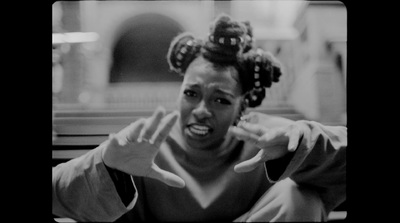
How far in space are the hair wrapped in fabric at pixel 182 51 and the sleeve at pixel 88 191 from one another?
299mm

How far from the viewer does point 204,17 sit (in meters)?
1.26

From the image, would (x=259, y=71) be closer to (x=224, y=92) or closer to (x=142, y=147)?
(x=224, y=92)

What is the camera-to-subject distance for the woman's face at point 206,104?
3.87ft

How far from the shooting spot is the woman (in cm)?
115

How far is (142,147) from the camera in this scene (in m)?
1.01

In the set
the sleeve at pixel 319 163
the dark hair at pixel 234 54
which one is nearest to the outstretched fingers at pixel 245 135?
the sleeve at pixel 319 163

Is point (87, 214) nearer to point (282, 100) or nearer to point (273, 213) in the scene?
point (273, 213)

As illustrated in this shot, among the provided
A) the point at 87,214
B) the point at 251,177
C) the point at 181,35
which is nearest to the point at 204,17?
the point at 181,35

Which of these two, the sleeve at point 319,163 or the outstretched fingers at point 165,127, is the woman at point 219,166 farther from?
the outstretched fingers at point 165,127

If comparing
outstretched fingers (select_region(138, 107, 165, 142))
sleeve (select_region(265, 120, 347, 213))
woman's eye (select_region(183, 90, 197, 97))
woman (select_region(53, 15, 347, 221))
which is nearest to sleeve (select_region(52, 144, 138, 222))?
woman (select_region(53, 15, 347, 221))
